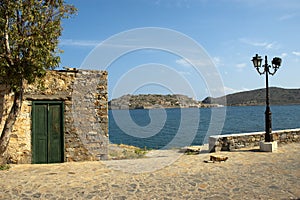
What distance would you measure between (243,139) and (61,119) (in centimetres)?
736

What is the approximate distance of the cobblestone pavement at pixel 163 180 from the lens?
5680 millimetres

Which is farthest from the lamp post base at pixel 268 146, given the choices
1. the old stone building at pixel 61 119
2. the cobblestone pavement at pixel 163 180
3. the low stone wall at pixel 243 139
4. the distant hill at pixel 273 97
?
the distant hill at pixel 273 97

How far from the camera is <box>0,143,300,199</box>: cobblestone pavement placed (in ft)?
18.6

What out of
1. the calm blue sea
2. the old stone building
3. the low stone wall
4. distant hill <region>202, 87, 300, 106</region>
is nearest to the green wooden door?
the old stone building

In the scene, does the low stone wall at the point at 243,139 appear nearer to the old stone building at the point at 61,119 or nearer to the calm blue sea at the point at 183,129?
the old stone building at the point at 61,119

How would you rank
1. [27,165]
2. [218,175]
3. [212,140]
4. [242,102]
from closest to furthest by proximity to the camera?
[218,175]
[27,165]
[212,140]
[242,102]

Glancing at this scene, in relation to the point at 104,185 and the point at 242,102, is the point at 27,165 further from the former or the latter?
the point at 242,102

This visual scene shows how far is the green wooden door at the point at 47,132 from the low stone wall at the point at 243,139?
5.89 m

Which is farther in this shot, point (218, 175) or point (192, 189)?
point (218, 175)

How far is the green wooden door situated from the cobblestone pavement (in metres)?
0.58

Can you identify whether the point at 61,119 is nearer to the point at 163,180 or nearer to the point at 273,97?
the point at 163,180

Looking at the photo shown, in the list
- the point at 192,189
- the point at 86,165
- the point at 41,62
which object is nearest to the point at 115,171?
the point at 86,165

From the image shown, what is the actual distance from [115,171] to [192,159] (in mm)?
3029

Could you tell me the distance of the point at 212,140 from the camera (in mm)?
10562
